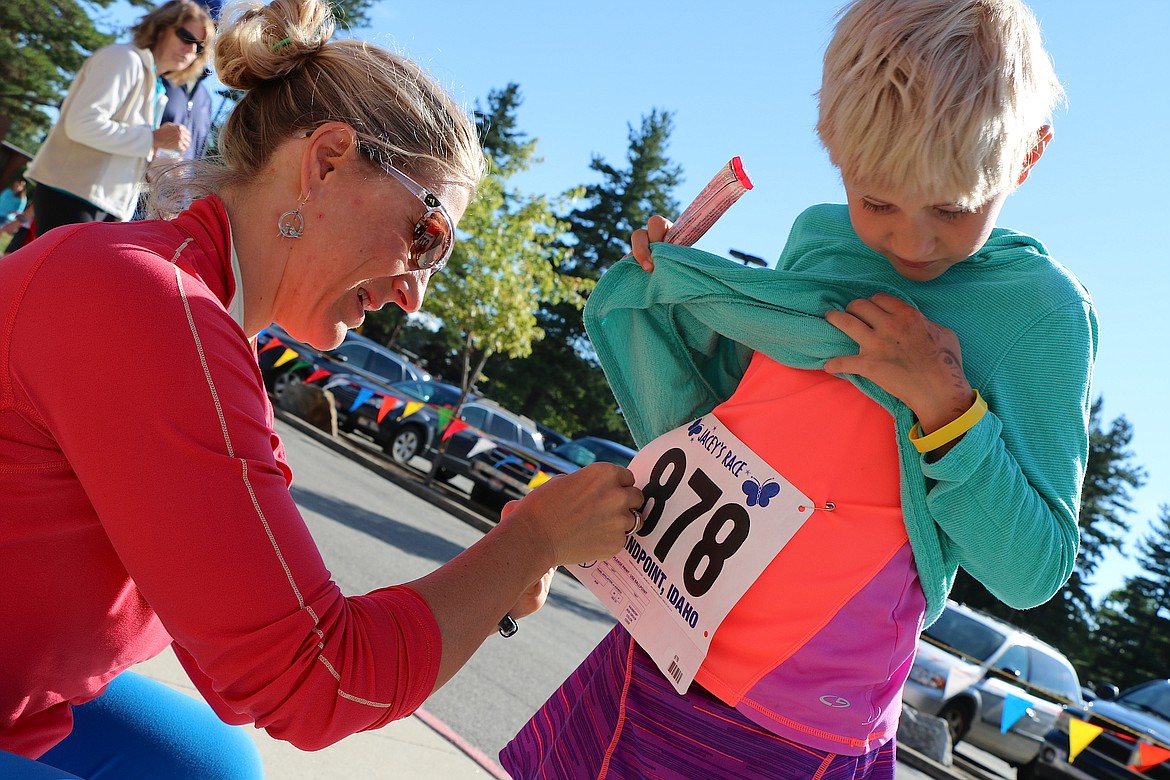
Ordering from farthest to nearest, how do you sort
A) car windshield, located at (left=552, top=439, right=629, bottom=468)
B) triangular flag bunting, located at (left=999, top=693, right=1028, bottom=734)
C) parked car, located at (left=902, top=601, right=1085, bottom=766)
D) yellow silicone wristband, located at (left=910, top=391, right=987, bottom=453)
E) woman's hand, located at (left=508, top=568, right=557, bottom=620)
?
car windshield, located at (left=552, top=439, right=629, bottom=468) < triangular flag bunting, located at (left=999, top=693, right=1028, bottom=734) < parked car, located at (left=902, top=601, right=1085, bottom=766) < woman's hand, located at (left=508, top=568, right=557, bottom=620) < yellow silicone wristband, located at (left=910, top=391, right=987, bottom=453)

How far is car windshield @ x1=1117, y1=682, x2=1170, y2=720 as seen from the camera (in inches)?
464

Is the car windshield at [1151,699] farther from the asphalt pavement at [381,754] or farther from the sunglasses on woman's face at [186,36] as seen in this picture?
the sunglasses on woman's face at [186,36]

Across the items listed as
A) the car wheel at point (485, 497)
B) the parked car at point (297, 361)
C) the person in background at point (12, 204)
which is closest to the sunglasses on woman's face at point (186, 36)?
the person in background at point (12, 204)

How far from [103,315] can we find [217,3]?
4.11 meters

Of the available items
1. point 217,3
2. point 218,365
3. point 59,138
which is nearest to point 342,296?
point 218,365

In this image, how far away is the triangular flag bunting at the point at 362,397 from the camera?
1700 centimetres

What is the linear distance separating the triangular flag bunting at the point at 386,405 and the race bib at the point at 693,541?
1524 centimetres

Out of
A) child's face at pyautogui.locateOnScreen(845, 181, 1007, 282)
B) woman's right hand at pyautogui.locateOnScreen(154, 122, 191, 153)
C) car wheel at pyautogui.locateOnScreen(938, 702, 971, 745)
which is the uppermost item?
child's face at pyautogui.locateOnScreen(845, 181, 1007, 282)

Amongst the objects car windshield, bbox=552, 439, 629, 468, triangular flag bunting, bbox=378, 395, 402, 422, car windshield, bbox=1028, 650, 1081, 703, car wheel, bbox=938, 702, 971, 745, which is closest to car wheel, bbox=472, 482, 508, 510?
car windshield, bbox=552, 439, 629, 468

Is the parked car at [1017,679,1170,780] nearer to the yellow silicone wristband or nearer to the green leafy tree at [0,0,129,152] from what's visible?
the yellow silicone wristband

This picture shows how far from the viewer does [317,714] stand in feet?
4.81

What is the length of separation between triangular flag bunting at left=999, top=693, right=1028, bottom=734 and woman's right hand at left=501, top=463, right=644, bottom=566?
12103 millimetres

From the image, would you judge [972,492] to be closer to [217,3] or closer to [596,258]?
[217,3]

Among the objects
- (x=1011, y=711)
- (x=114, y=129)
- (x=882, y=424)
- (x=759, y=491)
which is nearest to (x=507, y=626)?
(x=759, y=491)
